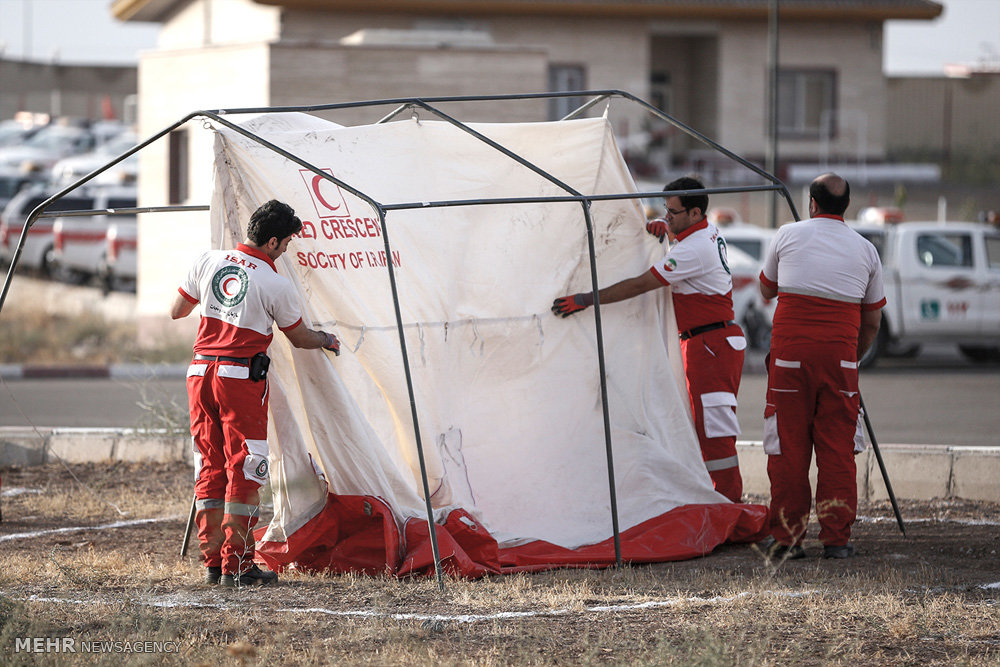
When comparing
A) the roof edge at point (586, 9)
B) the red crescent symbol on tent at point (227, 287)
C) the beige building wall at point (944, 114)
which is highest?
the roof edge at point (586, 9)

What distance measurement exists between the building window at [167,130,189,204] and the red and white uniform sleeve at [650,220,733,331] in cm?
1308

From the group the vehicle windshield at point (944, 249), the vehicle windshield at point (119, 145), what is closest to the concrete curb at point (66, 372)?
the vehicle windshield at point (944, 249)

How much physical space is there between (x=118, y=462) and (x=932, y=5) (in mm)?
27035

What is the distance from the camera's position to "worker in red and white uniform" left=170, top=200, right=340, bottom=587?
21.2ft

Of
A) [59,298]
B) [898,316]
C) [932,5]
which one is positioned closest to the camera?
[898,316]

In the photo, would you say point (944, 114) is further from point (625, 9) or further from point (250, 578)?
point (250, 578)

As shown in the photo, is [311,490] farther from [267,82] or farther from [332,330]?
[267,82]

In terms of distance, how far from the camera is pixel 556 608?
6.09 meters

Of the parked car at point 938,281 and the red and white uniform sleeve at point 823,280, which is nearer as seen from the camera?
the red and white uniform sleeve at point 823,280

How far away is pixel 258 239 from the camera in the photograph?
21.5 feet

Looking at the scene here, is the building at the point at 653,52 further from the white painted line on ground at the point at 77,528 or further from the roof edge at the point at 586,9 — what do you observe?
the white painted line on ground at the point at 77,528

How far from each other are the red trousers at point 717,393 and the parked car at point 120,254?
16.6 meters

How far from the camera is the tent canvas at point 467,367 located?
707 cm

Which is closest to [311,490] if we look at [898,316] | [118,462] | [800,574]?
[800,574]
